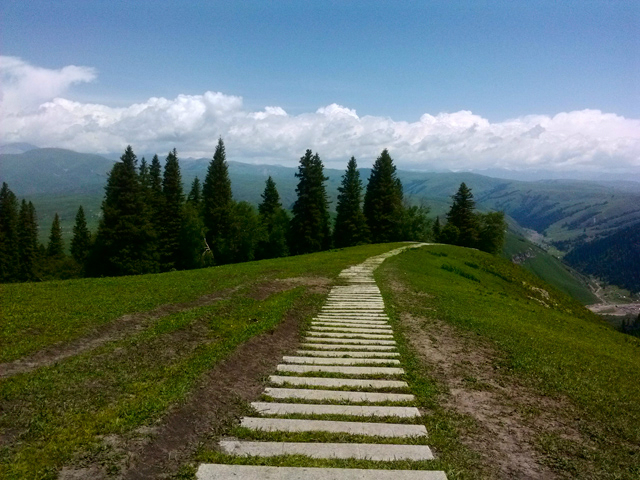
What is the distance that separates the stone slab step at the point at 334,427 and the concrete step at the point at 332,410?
0.31 metres

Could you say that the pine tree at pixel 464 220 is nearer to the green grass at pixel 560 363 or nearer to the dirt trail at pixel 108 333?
the green grass at pixel 560 363

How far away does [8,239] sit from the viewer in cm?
6781

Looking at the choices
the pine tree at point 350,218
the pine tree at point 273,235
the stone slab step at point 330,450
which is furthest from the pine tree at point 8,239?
the stone slab step at point 330,450

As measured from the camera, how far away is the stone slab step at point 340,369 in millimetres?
9391

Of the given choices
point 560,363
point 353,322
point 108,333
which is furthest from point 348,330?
point 108,333

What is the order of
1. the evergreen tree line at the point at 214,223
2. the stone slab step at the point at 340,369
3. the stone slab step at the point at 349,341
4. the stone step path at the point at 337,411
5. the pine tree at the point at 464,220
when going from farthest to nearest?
the pine tree at the point at 464,220 → the evergreen tree line at the point at 214,223 → the stone slab step at the point at 349,341 → the stone slab step at the point at 340,369 → the stone step path at the point at 337,411

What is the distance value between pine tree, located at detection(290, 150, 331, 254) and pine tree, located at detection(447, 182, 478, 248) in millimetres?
24676

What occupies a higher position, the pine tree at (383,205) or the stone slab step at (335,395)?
the pine tree at (383,205)

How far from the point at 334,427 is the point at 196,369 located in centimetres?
330

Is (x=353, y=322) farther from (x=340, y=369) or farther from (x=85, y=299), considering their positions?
(x=85, y=299)

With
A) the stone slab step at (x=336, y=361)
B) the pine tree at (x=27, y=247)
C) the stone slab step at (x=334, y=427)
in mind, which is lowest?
the pine tree at (x=27, y=247)

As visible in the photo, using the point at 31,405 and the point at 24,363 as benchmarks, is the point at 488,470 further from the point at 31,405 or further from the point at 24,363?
the point at 24,363

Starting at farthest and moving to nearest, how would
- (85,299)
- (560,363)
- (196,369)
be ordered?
(85,299), (560,363), (196,369)

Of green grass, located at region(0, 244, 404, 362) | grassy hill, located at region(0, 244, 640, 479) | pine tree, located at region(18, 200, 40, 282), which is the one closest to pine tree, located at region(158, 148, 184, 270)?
pine tree, located at region(18, 200, 40, 282)
